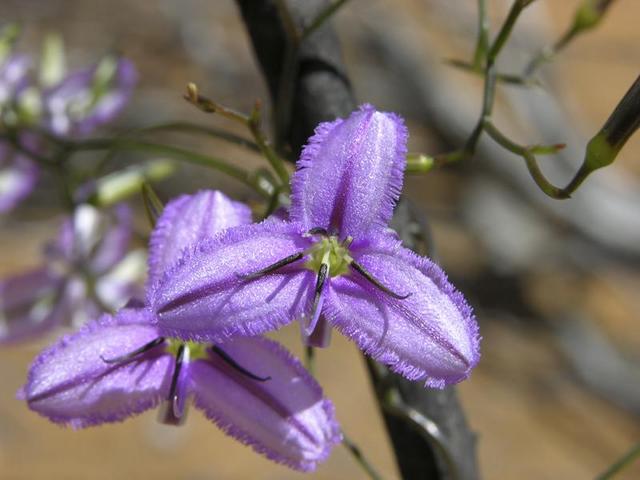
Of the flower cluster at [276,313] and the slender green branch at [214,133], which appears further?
the slender green branch at [214,133]

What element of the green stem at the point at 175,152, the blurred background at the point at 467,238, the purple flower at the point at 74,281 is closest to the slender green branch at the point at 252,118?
the green stem at the point at 175,152

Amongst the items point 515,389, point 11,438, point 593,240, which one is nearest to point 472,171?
point 593,240

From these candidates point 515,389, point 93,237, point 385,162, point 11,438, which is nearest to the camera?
point 385,162

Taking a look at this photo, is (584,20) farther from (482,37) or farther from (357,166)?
(357,166)

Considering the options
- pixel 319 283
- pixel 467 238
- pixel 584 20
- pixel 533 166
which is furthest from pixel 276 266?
pixel 467 238

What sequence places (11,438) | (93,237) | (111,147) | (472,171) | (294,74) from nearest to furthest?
(294,74) → (111,147) → (93,237) → (11,438) → (472,171)

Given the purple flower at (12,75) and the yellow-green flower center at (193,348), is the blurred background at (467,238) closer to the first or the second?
the purple flower at (12,75)

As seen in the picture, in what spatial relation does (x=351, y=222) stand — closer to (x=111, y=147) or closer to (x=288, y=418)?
(x=288, y=418)
